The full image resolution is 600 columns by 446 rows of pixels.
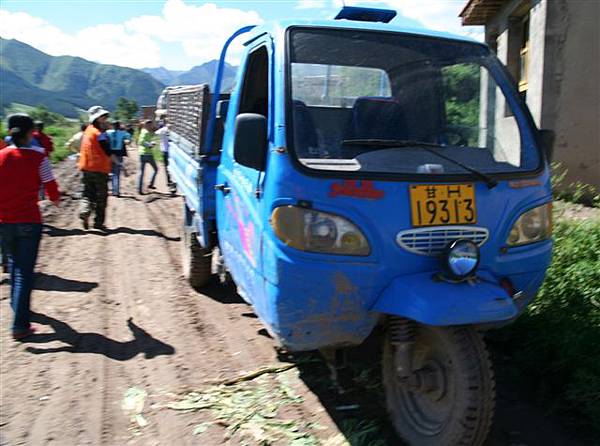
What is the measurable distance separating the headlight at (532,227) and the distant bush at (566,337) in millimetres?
856

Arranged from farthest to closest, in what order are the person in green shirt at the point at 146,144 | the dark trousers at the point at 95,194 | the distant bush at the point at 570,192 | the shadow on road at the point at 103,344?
the person in green shirt at the point at 146,144, the dark trousers at the point at 95,194, the distant bush at the point at 570,192, the shadow on road at the point at 103,344

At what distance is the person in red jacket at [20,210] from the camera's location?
14.9ft

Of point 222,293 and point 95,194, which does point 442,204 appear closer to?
point 222,293

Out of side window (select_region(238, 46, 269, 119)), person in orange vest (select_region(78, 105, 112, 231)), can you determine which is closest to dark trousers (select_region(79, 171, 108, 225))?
person in orange vest (select_region(78, 105, 112, 231))

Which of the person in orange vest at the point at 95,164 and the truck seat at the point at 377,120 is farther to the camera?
the person in orange vest at the point at 95,164

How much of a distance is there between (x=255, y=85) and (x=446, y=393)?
253 centimetres

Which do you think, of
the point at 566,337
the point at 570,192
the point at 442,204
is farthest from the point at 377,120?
the point at 570,192

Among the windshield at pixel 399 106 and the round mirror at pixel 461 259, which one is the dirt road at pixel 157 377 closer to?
the round mirror at pixel 461 259

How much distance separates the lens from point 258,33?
146 inches

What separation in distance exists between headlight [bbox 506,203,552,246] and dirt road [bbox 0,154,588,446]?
1.11 meters

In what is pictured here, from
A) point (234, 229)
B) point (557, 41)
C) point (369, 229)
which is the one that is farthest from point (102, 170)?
point (557, 41)

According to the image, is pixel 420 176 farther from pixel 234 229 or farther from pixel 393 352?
pixel 234 229

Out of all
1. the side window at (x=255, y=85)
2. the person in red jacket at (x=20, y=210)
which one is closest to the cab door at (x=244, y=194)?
the side window at (x=255, y=85)

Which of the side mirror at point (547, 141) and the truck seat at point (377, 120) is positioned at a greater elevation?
the truck seat at point (377, 120)
